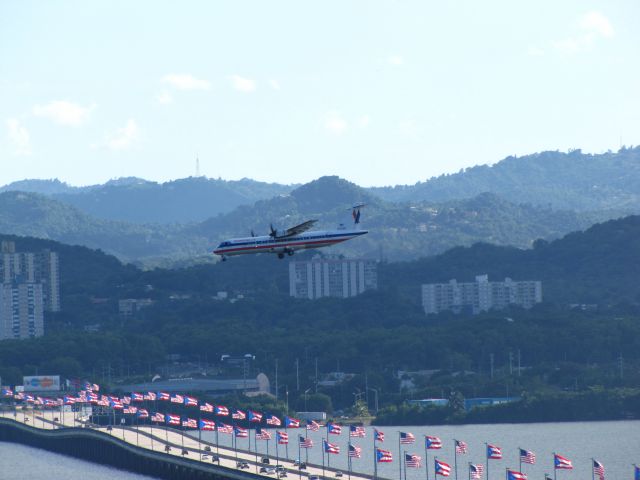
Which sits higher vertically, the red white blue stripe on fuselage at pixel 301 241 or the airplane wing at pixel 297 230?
the airplane wing at pixel 297 230

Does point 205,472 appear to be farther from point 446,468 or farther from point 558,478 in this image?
point 446,468

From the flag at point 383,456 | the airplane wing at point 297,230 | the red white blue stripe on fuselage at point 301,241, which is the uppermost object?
the airplane wing at point 297,230

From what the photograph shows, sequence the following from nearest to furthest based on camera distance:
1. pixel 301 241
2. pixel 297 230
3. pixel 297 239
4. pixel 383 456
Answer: pixel 383 456 → pixel 297 230 → pixel 297 239 → pixel 301 241

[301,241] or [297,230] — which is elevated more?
[297,230]

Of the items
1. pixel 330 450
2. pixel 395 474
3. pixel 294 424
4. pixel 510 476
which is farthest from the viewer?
pixel 395 474

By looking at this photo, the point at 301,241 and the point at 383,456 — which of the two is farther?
the point at 301,241

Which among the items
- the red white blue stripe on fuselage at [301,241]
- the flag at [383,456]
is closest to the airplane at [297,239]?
the red white blue stripe on fuselage at [301,241]

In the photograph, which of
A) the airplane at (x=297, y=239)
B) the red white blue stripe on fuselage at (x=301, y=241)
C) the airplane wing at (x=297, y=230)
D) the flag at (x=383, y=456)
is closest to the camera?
the flag at (x=383, y=456)

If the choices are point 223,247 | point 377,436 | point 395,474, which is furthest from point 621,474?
point 223,247

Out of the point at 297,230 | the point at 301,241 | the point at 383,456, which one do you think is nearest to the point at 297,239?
the point at 301,241

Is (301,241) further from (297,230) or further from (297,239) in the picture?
(297,230)

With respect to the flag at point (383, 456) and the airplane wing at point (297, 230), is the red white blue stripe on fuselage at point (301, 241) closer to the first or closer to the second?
the airplane wing at point (297, 230)
